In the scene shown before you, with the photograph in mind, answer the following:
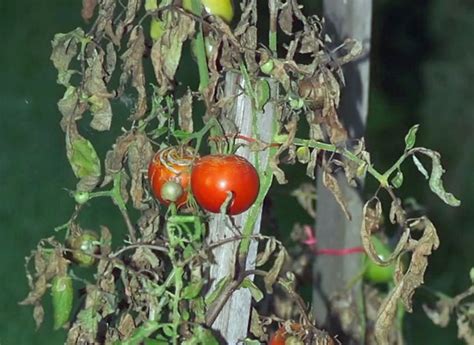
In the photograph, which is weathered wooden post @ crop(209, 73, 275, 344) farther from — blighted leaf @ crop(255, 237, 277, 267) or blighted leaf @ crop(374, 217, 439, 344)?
blighted leaf @ crop(374, 217, 439, 344)

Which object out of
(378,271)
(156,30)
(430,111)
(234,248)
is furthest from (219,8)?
(430,111)

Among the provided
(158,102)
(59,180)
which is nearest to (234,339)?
(158,102)

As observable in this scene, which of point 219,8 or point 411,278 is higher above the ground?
point 219,8

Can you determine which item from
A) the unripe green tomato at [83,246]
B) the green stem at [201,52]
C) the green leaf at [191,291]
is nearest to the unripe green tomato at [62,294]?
the unripe green tomato at [83,246]

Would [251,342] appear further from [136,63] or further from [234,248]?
[136,63]

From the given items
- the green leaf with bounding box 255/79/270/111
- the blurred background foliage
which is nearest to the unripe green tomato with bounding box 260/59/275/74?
the green leaf with bounding box 255/79/270/111
